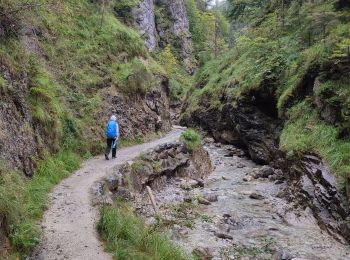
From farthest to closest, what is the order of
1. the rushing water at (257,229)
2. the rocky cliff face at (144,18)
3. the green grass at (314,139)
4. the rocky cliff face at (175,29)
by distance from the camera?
1. the rocky cliff face at (175,29)
2. the rocky cliff face at (144,18)
3. the green grass at (314,139)
4. the rushing water at (257,229)

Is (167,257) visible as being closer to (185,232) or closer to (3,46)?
(185,232)

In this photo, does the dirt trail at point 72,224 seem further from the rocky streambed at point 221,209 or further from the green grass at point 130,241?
the rocky streambed at point 221,209

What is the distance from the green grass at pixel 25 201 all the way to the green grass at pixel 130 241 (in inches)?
58.9

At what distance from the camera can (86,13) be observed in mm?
24797

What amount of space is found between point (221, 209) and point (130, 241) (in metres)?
7.49

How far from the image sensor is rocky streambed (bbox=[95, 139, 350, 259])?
11.3 metres

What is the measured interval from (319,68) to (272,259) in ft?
35.6

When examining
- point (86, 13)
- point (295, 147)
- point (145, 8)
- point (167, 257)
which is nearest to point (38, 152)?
point (167, 257)

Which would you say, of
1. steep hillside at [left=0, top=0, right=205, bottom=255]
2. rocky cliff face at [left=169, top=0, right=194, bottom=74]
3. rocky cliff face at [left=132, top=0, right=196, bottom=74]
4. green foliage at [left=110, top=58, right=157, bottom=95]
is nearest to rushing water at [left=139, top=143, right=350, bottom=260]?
steep hillside at [left=0, top=0, right=205, bottom=255]

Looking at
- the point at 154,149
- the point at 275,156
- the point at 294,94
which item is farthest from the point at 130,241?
the point at 275,156

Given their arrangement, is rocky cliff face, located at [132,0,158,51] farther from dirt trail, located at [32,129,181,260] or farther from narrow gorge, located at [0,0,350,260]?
dirt trail, located at [32,129,181,260]

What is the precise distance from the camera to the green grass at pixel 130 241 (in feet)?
25.3

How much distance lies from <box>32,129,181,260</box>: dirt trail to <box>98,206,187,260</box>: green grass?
22 centimetres

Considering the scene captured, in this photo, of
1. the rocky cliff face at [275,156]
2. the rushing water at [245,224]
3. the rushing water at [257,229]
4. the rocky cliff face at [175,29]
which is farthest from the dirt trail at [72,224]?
the rocky cliff face at [175,29]
